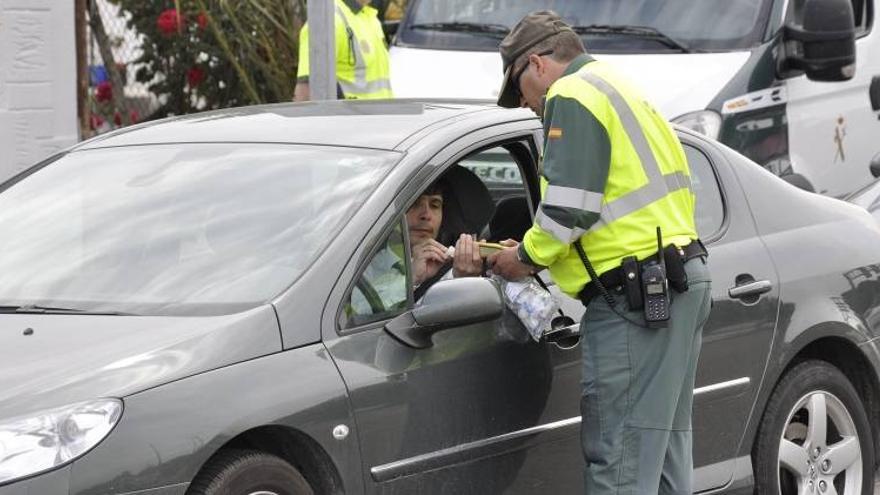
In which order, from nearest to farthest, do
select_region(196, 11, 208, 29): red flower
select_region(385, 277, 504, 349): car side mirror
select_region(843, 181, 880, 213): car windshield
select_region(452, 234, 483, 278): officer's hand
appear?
select_region(385, 277, 504, 349): car side mirror → select_region(452, 234, 483, 278): officer's hand → select_region(843, 181, 880, 213): car windshield → select_region(196, 11, 208, 29): red flower

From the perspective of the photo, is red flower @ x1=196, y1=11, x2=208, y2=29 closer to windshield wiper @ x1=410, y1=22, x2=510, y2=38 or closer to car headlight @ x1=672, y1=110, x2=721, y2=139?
windshield wiper @ x1=410, y1=22, x2=510, y2=38

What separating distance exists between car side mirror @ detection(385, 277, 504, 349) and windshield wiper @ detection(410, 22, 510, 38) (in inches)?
218

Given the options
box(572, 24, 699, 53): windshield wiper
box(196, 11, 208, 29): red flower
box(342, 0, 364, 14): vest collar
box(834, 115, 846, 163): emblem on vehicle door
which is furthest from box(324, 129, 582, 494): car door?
box(196, 11, 208, 29): red flower

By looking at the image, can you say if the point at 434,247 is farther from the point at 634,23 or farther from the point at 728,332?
the point at 634,23

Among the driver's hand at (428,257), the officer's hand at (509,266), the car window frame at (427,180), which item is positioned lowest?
the driver's hand at (428,257)

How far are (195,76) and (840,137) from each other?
4.21 metres

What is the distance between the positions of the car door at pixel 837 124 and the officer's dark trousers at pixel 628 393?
209 inches

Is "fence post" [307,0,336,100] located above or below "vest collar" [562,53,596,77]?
below

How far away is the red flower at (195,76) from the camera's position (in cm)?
1193

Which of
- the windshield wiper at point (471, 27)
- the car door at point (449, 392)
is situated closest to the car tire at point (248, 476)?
the car door at point (449, 392)

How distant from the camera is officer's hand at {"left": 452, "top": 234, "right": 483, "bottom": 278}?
16.5 feet

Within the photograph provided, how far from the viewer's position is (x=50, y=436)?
12.7ft

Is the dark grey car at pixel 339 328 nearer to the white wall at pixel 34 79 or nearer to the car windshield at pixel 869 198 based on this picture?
the car windshield at pixel 869 198

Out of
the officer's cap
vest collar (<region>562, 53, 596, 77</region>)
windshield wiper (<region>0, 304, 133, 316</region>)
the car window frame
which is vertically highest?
the officer's cap
